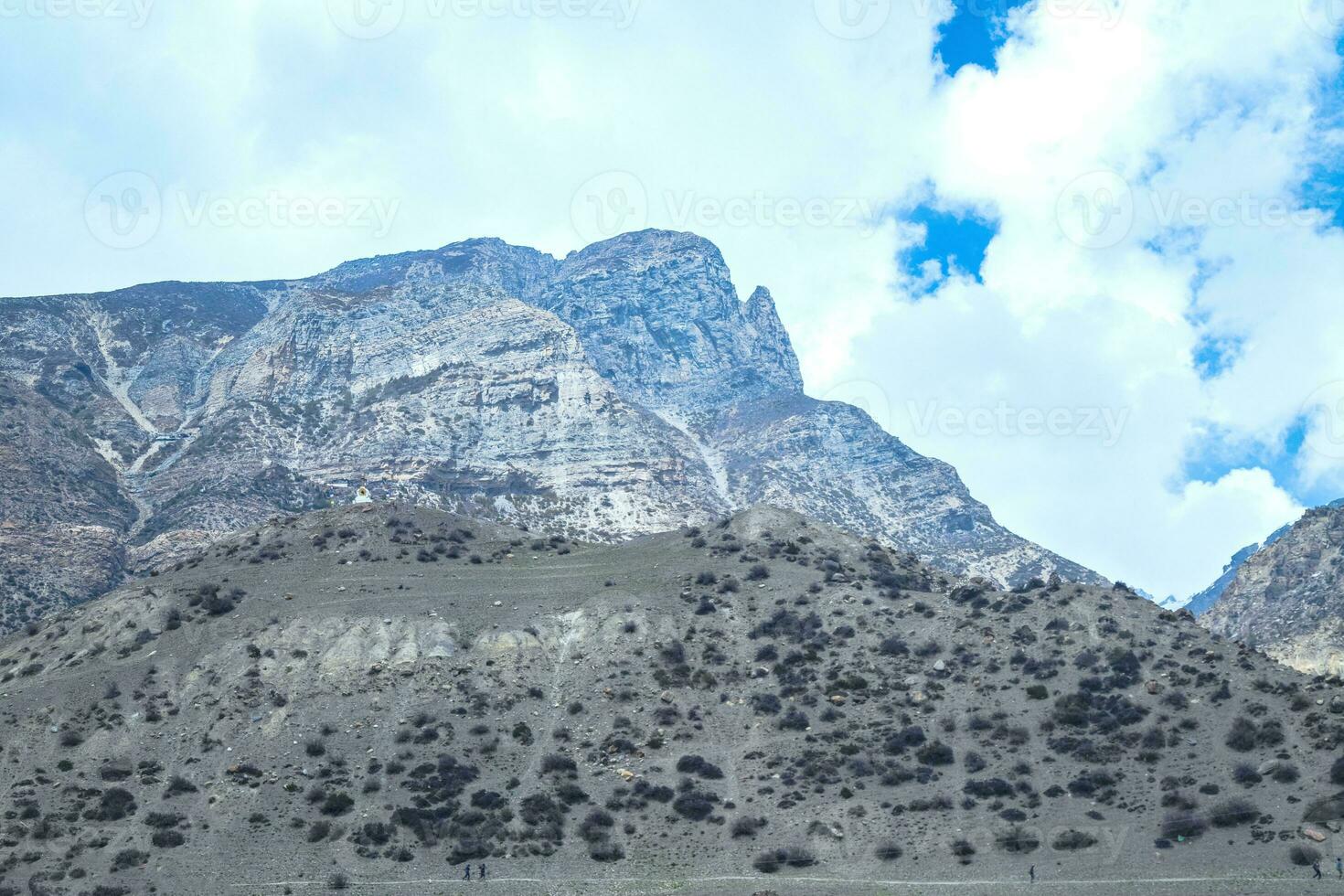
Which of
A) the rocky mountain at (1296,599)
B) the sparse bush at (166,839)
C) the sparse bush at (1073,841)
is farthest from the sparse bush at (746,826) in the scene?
the rocky mountain at (1296,599)

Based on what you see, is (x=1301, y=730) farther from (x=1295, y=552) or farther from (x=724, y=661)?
(x=1295, y=552)

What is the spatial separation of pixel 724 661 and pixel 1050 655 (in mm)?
18909

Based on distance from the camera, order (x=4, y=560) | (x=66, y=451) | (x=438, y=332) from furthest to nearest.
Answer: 1. (x=438, y=332)
2. (x=66, y=451)
3. (x=4, y=560)

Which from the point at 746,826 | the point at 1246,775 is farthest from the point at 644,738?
the point at 1246,775

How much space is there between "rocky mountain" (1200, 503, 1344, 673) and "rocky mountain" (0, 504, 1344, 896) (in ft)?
96.2

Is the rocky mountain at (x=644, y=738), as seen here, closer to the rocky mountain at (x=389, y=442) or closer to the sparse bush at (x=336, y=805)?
the sparse bush at (x=336, y=805)

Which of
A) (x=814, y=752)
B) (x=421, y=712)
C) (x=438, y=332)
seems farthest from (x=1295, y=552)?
(x=438, y=332)

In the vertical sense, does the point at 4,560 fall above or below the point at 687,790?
above

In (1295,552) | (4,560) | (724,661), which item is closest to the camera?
(724,661)

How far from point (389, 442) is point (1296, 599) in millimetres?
99555

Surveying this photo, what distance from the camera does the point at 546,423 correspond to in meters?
164

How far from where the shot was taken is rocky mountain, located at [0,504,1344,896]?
53719mm

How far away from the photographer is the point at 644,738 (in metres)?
67.1

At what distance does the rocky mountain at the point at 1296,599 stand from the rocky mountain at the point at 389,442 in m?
24.8
